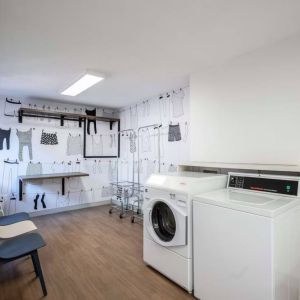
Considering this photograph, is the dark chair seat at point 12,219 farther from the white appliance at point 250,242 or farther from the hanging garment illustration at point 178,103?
the hanging garment illustration at point 178,103

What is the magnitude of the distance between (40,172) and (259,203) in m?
4.27

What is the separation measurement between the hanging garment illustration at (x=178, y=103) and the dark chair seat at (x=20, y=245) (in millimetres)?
2741

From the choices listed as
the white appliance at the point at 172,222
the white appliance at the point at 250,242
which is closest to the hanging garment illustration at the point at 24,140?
the white appliance at the point at 172,222

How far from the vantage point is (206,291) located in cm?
191

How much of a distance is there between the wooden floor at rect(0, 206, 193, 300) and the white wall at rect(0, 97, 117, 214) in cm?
107

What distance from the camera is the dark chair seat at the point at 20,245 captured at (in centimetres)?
189

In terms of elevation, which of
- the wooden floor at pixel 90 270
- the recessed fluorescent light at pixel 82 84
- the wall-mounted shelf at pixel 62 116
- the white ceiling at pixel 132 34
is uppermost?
the white ceiling at pixel 132 34

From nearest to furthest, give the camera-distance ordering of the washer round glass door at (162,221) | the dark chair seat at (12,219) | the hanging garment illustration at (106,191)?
the washer round glass door at (162,221) → the dark chair seat at (12,219) → the hanging garment illustration at (106,191)

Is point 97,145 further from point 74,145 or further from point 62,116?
point 62,116

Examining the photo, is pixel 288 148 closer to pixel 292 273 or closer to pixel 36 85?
pixel 292 273

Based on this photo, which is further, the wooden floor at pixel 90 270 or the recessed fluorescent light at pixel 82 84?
the recessed fluorescent light at pixel 82 84

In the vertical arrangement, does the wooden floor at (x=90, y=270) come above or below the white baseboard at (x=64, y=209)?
below

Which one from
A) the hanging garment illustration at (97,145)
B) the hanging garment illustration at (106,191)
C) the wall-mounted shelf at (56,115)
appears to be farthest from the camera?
the hanging garment illustration at (106,191)

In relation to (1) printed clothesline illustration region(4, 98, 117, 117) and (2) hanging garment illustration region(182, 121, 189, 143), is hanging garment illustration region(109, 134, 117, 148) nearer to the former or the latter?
(1) printed clothesline illustration region(4, 98, 117, 117)
